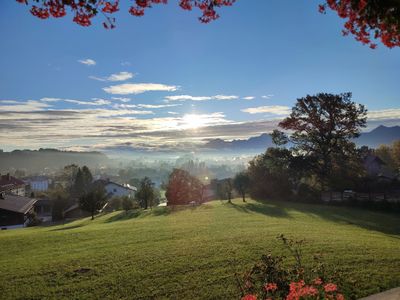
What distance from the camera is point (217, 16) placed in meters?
5.49

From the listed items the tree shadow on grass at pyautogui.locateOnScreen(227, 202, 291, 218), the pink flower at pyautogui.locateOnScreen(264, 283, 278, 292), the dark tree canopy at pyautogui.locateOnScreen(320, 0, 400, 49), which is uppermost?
the dark tree canopy at pyautogui.locateOnScreen(320, 0, 400, 49)

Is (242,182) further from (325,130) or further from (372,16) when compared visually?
(372,16)

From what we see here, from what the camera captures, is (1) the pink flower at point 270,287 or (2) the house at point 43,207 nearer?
(1) the pink flower at point 270,287

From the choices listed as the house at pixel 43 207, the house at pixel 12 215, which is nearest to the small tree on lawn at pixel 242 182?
the house at pixel 12 215

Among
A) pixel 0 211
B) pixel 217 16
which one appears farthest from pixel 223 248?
pixel 0 211

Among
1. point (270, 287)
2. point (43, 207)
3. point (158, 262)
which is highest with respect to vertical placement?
point (270, 287)

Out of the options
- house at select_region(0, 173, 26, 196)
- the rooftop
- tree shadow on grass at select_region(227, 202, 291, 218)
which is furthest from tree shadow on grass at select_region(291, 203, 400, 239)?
house at select_region(0, 173, 26, 196)

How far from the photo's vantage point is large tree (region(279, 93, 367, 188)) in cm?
4141

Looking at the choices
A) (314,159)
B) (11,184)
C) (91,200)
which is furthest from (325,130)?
(11,184)

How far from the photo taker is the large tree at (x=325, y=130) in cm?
4141

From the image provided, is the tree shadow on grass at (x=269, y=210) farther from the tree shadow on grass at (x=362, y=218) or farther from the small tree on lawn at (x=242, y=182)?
the small tree on lawn at (x=242, y=182)

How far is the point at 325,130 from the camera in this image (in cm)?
4253

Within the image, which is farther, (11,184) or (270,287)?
(11,184)

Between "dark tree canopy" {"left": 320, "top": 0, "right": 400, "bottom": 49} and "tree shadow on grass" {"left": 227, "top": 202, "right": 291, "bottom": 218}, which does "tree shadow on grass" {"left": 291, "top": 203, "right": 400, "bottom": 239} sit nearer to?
"tree shadow on grass" {"left": 227, "top": 202, "right": 291, "bottom": 218}
